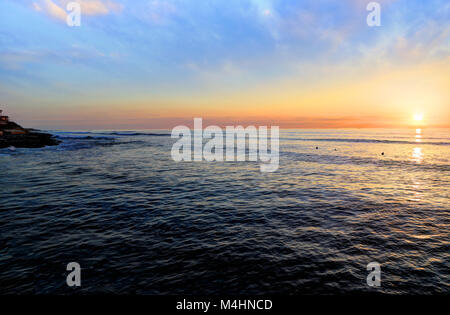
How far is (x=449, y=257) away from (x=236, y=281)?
31.8ft

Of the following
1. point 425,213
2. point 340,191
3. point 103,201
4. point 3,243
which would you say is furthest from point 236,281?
point 340,191

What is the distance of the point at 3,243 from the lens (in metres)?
10.5

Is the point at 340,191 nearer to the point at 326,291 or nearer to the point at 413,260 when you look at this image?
the point at 413,260

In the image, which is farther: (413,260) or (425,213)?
(425,213)

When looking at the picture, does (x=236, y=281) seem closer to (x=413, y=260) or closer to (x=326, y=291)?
(x=326, y=291)

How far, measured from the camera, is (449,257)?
988 cm

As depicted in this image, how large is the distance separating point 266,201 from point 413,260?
9660 mm
